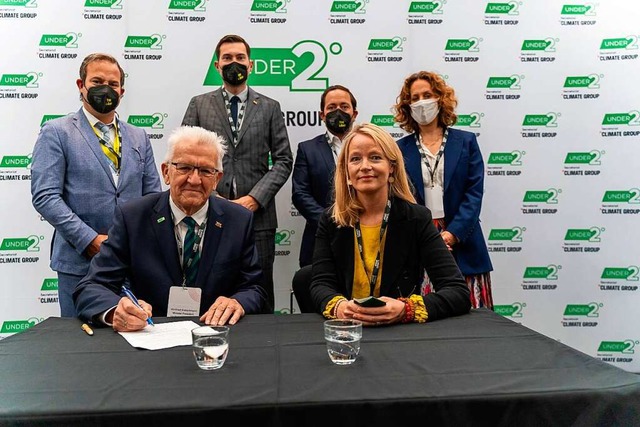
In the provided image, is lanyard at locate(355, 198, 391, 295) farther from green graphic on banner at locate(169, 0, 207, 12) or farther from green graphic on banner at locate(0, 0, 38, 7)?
green graphic on banner at locate(0, 0, 38, 7)

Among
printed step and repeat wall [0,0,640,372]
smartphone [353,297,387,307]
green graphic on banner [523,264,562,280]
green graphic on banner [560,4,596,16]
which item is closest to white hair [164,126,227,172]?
smartphone [353,297,387,307]

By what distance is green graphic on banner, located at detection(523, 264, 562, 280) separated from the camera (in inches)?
162

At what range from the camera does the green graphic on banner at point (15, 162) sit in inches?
149

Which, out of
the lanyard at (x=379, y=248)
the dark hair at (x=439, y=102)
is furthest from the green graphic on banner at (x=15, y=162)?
the lanyard at (x=379, y=248)

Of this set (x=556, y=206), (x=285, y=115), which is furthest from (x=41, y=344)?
(x=556, y=206)

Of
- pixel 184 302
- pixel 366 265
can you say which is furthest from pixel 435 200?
pixel 184 302

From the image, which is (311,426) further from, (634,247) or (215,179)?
(634,247)

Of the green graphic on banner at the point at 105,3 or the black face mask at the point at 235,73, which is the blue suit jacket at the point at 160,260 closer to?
the black face mask at the point at 235,73

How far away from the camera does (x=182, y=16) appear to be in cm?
385

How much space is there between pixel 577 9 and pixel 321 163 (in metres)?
2.48

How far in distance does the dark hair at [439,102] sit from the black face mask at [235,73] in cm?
100

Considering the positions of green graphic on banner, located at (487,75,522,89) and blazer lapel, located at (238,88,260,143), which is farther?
green graphic on banner, located at (487,75,522,89)

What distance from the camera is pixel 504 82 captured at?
405 centimetres

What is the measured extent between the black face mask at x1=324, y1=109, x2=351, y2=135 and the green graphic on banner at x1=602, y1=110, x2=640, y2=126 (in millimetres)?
2203
